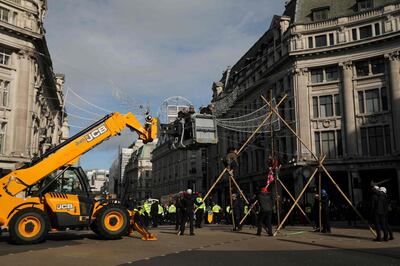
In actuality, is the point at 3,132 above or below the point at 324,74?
below

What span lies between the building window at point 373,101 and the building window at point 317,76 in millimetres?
4011

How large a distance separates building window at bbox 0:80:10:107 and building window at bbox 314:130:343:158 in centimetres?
2826

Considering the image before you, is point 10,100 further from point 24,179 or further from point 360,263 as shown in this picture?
point 360,263

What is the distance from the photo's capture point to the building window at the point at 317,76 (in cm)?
4250

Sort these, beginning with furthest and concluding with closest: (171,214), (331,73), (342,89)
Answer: (331,73) → (342,89) → (171,214)

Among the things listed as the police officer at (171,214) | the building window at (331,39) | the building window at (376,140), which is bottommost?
the police officer at (171,214)

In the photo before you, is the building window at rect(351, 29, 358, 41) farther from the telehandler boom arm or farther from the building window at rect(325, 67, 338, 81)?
the telehandler boom arm

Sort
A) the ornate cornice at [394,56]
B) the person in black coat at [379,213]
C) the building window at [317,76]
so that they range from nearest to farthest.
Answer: the person in black coat at [379,213]
the ornate cornice at [394,56]
the building window at [317,76]

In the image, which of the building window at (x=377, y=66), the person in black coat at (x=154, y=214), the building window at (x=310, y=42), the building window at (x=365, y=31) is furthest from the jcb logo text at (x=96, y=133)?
the building window at (x=365, y=31)

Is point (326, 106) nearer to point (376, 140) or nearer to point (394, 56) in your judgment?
point (376, 140)

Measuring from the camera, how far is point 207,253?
11.4m

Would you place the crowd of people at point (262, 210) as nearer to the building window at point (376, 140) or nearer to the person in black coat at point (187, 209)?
the person in black coat at point (187, 209)

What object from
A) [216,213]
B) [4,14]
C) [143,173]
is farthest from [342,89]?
[143,173]

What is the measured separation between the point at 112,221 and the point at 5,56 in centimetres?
2839
